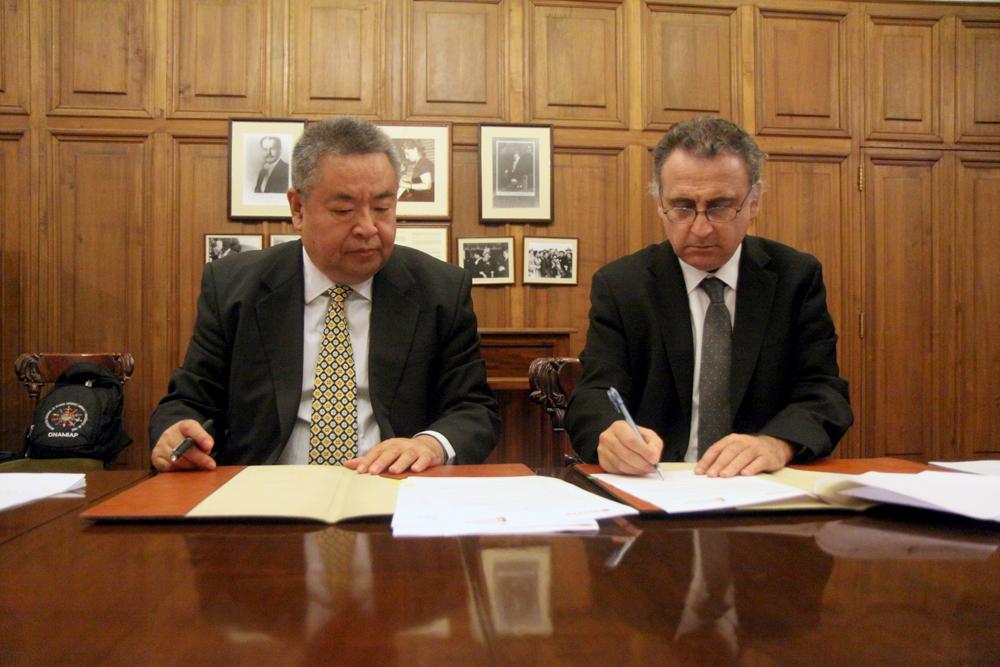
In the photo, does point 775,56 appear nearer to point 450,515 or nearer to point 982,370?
point 982,370

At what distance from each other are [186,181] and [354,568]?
4.63 meters

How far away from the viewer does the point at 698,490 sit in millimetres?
1214

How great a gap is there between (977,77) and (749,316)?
4743 mm

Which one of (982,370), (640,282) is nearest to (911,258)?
(982,370)

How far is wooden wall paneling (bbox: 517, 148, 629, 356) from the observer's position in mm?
5000

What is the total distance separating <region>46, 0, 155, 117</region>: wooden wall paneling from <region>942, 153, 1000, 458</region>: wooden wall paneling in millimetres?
5759

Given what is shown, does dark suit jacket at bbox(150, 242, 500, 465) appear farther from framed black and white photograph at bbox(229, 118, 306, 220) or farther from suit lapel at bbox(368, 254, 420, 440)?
framed black and white photograph at bbox(229, 118, 306, 220)

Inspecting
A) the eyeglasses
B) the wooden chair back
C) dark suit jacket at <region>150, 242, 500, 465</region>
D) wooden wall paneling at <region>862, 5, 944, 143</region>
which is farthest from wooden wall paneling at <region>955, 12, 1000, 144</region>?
the wooden chair back

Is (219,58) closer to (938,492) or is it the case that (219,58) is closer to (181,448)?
(181,448)

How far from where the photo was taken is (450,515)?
1003mm

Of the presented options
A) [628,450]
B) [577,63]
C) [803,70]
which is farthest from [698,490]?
[803,70]

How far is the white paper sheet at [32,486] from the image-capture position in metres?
1.18

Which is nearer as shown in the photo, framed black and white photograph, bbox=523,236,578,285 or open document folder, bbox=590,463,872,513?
open document folder, bbox=590,463,872,513

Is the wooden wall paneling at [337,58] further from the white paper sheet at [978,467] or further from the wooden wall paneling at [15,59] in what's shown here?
the white paper sheet at [978,467]
